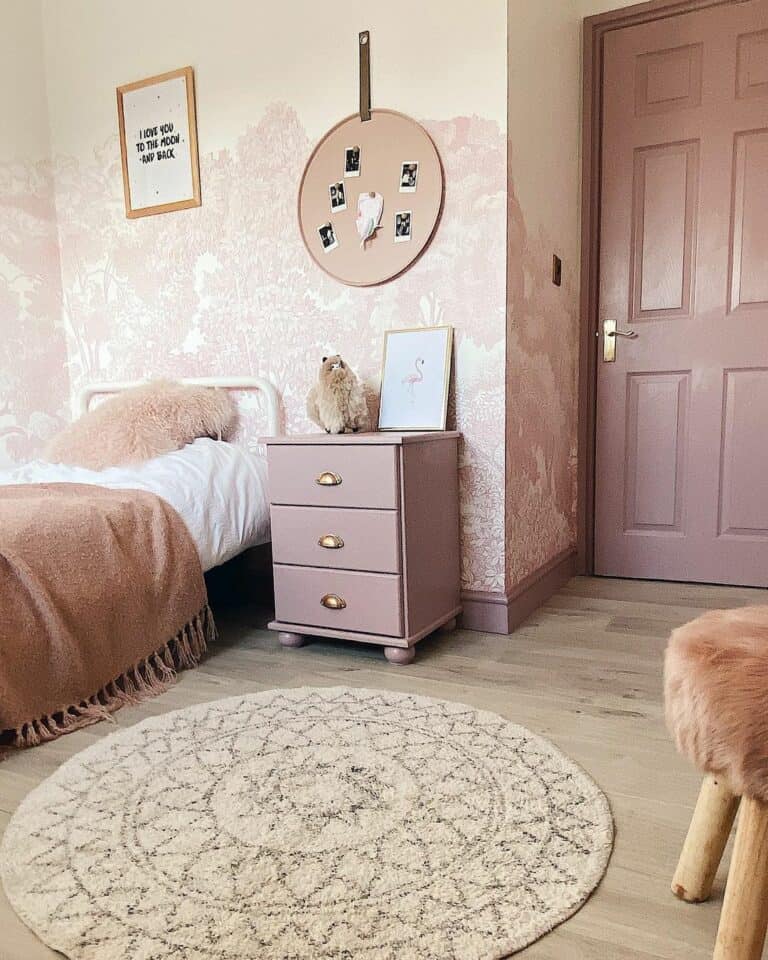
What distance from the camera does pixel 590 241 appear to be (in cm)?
270

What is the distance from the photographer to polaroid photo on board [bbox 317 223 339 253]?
7.63 feet

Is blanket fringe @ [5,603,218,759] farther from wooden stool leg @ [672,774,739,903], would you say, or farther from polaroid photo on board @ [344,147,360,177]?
polaroid photo on board @ [344,147,360,177]

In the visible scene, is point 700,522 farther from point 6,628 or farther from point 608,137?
point 6,628

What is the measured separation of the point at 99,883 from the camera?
1022mm

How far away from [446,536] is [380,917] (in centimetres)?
126

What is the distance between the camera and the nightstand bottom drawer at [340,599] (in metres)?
1.90

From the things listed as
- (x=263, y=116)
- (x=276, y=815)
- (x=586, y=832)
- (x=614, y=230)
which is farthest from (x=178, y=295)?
(x=586, y=832)

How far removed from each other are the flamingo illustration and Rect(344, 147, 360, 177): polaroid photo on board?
625mm

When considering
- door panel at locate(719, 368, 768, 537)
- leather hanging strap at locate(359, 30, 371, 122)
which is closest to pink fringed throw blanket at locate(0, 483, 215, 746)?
leather hanging strap at locate(359, 30, 371, 122)

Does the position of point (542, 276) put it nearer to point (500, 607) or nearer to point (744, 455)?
point (744, 455)

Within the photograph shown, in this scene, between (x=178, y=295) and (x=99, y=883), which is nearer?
(x=99, y=883)

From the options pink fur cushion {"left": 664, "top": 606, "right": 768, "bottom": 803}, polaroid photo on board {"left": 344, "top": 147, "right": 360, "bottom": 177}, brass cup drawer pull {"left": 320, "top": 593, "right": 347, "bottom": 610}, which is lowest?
brass cup drawer pull {"left": 320, "top": 593, "right": 347, "bottom": 610}

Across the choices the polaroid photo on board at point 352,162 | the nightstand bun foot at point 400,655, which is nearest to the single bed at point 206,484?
the nightstand bun foot at point 400,655

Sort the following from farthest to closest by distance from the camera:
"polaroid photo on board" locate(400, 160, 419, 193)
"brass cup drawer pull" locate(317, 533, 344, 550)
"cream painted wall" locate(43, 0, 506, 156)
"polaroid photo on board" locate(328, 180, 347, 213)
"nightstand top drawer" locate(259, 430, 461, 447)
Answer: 1. "polaroid photo on board" locate(328, 180, 347, 213)
2. "polaroid photo on board" locate(400, 160, 419, 193)
3. "cream painted wall" locate(43, 0, 506, 156)
4. "brass cup drawer pull" locate(317, 533, 344, 550)
5. "nightstand top drawer" locate(259, 430, 461, 447)
